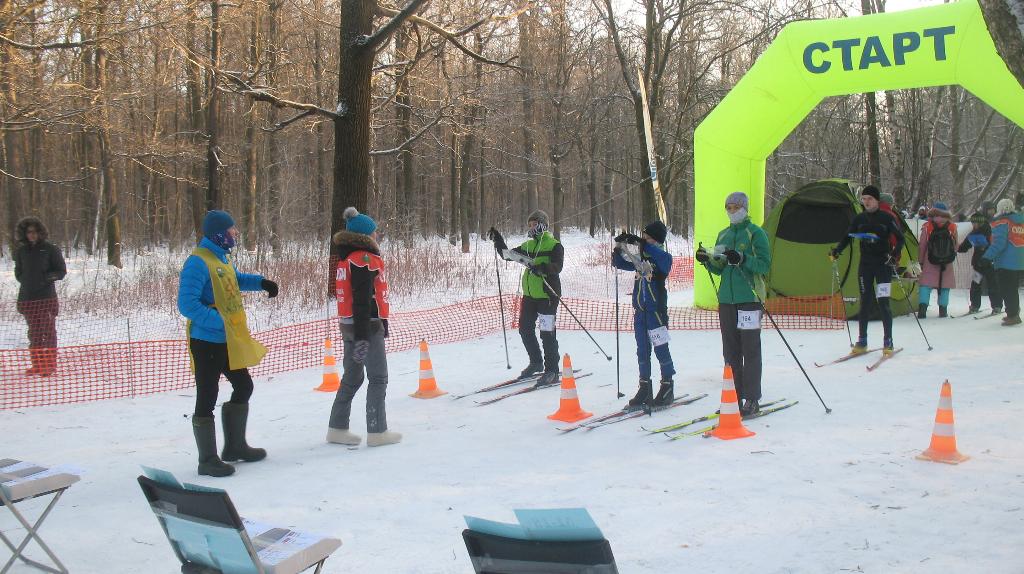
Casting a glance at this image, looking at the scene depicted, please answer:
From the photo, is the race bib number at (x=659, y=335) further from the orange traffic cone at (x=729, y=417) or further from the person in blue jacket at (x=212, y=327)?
the person in blue jacket at (x=212, y=327)

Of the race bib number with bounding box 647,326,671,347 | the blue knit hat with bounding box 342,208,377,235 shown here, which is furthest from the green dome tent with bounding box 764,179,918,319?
the blue knit hat with bounding box 342,208,377,235

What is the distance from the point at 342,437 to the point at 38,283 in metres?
5.54

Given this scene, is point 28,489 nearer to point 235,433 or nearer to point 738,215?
point 235,433

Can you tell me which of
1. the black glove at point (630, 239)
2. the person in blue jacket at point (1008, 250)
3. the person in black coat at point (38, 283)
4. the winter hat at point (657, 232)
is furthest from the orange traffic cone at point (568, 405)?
the person in blue jacket at point (1008, 250)

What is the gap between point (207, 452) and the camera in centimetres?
555

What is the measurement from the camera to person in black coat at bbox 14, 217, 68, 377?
30.1 ft

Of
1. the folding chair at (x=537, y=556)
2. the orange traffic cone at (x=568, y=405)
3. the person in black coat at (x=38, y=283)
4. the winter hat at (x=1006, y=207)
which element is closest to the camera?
the folding chair at (x=537, y=556)

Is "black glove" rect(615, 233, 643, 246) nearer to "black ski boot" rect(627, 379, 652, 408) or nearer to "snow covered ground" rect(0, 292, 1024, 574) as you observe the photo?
"black ski boot" rect(627, 379, 652, 408)

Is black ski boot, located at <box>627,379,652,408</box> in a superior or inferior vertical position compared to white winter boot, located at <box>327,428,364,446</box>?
superior

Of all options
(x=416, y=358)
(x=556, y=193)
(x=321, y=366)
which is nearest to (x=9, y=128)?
(x=321, y=366)

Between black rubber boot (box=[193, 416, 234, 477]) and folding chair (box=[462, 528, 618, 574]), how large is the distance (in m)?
3.81

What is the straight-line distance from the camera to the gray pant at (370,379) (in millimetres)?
6125

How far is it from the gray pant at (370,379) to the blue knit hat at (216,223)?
1210 millimetres

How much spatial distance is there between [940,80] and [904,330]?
11.1ft
